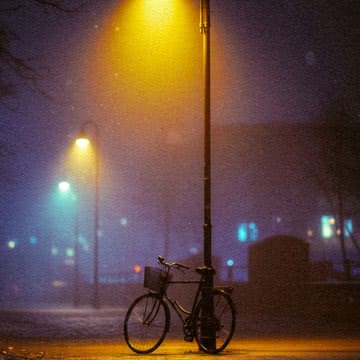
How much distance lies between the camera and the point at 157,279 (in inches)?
413

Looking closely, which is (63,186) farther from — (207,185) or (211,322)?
(211,322)

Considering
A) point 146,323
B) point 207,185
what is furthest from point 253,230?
point 146,323

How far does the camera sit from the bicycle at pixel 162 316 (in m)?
10.4

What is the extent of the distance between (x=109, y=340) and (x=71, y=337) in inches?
62.1

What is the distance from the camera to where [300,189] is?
81.0 metres

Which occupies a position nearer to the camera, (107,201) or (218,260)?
(218,260)

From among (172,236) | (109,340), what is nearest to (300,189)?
(172,236)

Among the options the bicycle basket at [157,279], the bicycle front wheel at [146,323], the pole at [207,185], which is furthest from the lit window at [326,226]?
the bicycle basket at [157,279]

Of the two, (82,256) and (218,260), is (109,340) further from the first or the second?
(82,256)

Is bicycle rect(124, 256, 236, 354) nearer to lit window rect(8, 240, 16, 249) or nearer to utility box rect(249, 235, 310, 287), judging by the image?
utility box rect(249, 235, 310, 287)

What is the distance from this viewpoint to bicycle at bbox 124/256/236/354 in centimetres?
1043

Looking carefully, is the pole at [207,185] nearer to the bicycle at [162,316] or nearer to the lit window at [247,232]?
the bicycle at [162,316]

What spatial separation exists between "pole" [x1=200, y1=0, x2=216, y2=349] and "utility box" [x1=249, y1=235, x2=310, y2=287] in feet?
51.6

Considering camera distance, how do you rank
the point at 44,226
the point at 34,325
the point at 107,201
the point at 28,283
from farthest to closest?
the point at 107,201 → the point at 44,226 → the point at 28,283 → the point at 34,325
